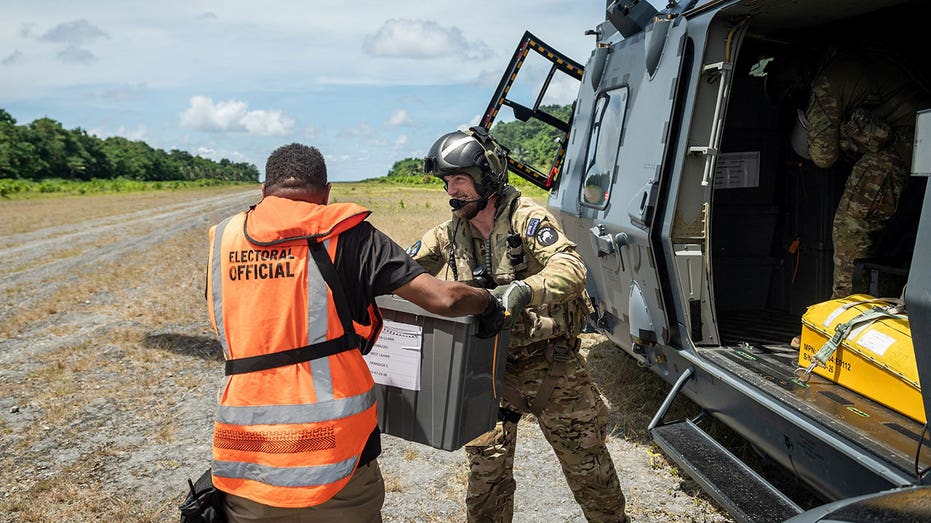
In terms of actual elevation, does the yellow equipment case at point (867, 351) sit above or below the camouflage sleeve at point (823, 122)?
below

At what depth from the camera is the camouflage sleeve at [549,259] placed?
2.78m

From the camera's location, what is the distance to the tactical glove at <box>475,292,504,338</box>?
2405mm

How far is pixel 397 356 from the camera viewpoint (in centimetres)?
256

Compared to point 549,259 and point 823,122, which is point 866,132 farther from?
point 549,259

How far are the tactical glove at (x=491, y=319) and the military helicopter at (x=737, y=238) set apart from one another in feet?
3.43

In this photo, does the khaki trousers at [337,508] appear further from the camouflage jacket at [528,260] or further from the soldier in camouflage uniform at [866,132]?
the soldier in camouflage uniform at [866,132]

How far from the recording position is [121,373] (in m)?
6.51

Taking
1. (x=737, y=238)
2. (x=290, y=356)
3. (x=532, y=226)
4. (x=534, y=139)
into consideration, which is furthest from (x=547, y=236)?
(x=534, y=139)

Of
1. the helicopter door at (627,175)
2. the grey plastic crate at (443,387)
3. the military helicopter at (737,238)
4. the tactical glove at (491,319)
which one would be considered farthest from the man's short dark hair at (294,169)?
the helicopter door at (627,175)

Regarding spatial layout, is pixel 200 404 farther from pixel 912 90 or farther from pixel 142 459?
pixel 912 90

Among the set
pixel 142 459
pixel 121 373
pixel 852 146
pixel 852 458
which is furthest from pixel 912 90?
pixel 121 373

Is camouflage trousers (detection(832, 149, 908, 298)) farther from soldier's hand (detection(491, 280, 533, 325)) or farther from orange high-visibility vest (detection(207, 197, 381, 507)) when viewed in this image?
orange high-visibility vest (detection(207, 197, 381, 507))

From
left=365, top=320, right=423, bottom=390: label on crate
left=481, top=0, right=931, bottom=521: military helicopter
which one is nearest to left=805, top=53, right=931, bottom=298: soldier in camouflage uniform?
left=481, top=0, right=931, bottom=521: military helicopter

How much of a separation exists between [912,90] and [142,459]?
4.99 meters
